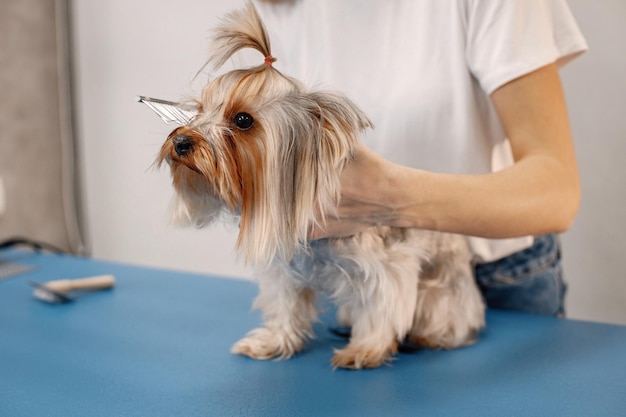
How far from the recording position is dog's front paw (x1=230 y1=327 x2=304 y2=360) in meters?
1.01

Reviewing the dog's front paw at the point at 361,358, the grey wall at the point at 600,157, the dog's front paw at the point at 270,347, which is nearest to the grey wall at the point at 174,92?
the grey wall at the point at 600,157

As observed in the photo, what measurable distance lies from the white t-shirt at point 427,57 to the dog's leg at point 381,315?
0.24 m

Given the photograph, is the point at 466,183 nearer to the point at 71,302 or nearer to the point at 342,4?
the point at 342,4

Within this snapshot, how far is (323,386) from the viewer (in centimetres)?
89

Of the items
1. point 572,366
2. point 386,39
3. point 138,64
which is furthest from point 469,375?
point 138,64

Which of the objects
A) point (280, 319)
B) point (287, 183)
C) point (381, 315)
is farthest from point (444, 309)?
point (287, 183)

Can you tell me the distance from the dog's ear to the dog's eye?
0.5 inches

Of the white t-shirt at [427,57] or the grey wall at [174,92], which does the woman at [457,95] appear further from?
the grey wall at [174,92]

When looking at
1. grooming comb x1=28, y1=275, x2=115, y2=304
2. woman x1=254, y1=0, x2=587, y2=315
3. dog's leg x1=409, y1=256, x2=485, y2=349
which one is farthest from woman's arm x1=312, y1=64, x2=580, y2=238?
grooming comb x1=28, y1=275, x2=115, y2=304

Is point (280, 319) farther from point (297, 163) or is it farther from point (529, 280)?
point (529, 280)

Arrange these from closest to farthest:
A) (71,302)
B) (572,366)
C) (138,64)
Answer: (572,366)
(71,302)
(138,64)

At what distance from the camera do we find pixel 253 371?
95cm

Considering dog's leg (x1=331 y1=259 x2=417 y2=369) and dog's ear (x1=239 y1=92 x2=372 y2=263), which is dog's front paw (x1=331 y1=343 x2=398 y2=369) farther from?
dog's ear (x1=239 y1=92 x2=372 y2=263)

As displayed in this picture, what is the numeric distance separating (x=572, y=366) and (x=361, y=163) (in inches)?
18.0
